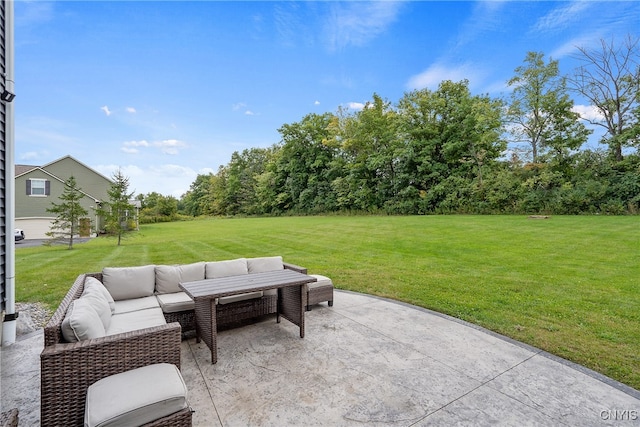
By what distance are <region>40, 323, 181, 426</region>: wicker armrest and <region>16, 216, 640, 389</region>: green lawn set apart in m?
3.64

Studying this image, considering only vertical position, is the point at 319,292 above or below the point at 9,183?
below

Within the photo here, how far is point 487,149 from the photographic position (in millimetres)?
19328

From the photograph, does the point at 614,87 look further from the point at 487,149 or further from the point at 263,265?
the point at 263,265

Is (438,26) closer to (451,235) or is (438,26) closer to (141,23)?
(451,235)

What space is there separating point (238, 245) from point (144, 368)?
9.41 metres

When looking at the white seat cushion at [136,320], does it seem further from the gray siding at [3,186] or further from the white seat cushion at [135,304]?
the gray siding at [3,186]

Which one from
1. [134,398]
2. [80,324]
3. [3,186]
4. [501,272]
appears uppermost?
[3,186]

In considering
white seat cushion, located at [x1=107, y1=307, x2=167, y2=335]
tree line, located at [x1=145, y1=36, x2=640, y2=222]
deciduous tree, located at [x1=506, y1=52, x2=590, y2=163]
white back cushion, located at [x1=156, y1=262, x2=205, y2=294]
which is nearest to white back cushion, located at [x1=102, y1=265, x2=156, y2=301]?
white back cushion, located at [x1=156, y1=262, x2=205, y2=294]

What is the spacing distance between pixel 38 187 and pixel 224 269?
2071 cm

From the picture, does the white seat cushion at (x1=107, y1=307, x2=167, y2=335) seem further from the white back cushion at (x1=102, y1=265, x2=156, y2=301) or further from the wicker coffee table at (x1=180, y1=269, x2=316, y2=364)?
the white back cushion at (x1=102, y1=265, x2=156, y2=301)

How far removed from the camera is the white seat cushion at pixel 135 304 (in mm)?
3117

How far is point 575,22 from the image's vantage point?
9.45 meters

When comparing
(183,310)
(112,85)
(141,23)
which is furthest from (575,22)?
(112,85)

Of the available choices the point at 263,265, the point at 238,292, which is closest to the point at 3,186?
the point at 238,292
